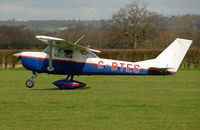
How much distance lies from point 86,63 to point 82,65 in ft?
0.61

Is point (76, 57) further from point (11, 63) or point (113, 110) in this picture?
point (11, 63)

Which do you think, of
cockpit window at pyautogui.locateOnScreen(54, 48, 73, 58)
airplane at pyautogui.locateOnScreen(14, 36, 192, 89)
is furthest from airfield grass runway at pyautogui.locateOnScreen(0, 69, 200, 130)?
cockpit window at pyautogui.locateOnScreen(54, 48, 73, 58)

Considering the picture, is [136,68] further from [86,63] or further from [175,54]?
[86,63]

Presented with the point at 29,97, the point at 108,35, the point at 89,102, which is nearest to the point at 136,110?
the point at 89,102

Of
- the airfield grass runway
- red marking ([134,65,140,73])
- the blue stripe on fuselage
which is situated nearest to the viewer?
the airfield grass runway

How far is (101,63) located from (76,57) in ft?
3.48

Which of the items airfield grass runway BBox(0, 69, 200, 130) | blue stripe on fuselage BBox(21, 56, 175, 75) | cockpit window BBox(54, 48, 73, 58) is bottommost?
airfield grass runway BBox(0, 69, 200, 130)

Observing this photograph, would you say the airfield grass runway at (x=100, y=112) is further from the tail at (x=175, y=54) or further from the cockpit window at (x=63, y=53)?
the cockpit window at (x=63, y=53)

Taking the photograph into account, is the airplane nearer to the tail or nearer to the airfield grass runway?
the tail

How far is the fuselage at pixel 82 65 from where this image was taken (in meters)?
14.9

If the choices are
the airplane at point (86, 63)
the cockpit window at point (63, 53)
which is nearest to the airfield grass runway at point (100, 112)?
the airplane at point (86, 63)

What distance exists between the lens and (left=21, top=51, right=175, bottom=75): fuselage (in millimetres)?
14883

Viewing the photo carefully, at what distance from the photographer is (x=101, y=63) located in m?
15.0

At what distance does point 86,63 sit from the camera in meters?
15.1
